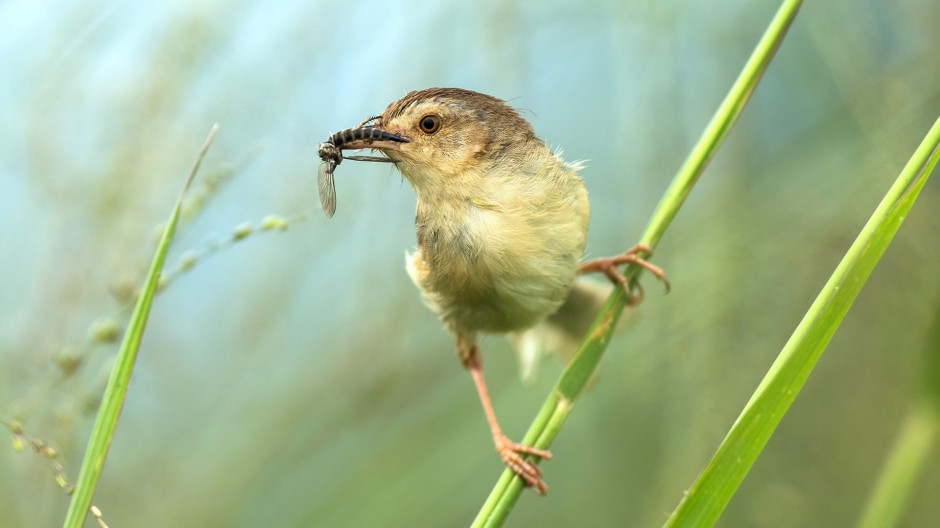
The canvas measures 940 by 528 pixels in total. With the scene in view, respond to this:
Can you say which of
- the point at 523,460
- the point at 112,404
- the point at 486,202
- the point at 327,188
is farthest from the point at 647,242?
the point at 112,404

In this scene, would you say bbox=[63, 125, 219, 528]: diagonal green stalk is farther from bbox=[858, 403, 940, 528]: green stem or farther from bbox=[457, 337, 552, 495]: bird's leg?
bbox=[858, 403, 940, 528]: green stem

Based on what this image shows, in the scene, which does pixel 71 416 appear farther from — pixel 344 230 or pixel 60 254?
pixel 344 230

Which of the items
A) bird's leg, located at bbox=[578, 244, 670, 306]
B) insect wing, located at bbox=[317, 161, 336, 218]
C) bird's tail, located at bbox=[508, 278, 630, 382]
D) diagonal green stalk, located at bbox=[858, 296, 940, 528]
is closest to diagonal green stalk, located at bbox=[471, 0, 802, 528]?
bird's leg, located at bbox=[578, 244, 670, 306]

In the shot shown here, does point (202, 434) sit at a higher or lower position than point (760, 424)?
lower

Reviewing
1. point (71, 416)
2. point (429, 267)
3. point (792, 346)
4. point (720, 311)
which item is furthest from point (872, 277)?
point (71, 416)

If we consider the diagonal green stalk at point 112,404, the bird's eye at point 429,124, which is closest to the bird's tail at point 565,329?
the bird's eye at point 429,124

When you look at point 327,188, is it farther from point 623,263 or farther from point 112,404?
point 623,263
